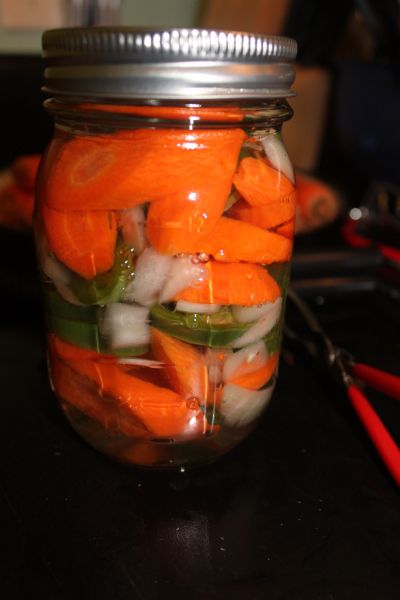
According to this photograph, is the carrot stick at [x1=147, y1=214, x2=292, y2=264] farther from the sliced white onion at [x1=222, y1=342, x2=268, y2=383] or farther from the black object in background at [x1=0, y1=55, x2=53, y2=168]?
the black object in background at [x1=0, y1=55, x2=53, y2=168]

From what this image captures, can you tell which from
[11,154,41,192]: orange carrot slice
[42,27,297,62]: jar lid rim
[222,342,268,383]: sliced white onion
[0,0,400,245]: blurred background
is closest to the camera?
[42,27,297,62]: jar lid rim

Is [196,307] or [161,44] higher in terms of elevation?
[161,44]

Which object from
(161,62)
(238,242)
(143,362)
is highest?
(161,62)

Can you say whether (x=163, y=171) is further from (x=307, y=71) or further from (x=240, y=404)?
(x=307, y=71)

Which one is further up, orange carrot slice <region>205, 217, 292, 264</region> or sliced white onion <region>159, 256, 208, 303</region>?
orange carrot slice <region>205, 217, 292, 264</region>

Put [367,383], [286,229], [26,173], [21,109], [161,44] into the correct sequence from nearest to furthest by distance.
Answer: [161,44], [286,229], [367,383], [26,173], [21,109]

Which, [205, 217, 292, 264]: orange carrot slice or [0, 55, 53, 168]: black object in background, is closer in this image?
[205, 217, 292, 264]: orange carrot slice

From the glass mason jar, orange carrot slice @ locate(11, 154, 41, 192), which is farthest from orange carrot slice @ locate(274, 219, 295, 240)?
orange carrot slice @ locate(11, 154, 41, 192)

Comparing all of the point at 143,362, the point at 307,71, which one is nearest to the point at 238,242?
the point at 143,362

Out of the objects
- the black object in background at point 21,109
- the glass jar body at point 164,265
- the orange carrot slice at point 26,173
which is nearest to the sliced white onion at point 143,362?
the glass jar body at point 164,265
